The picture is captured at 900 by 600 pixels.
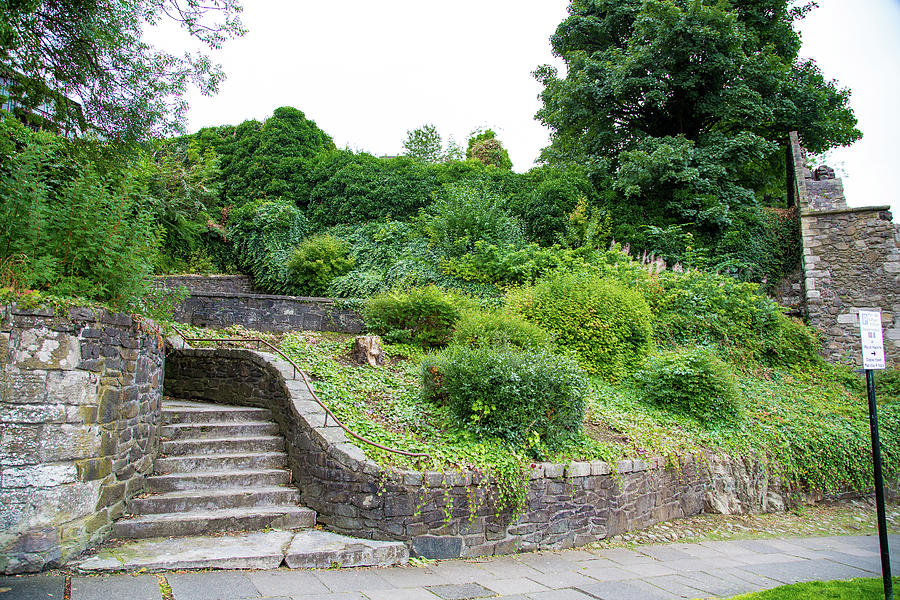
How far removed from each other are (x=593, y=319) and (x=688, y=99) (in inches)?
384

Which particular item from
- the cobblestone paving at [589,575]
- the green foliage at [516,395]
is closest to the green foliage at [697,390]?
the cobblestone paving at [589,575]

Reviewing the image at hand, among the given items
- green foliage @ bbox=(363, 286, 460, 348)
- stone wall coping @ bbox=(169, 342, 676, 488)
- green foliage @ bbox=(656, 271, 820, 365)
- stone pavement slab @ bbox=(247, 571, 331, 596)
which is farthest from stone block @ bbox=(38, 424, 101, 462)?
green foliage @ bbox=(656, 271, 820, 365)

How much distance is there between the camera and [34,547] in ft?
13.2

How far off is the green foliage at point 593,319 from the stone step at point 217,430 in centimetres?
497

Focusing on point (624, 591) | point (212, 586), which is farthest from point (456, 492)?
point (212, 586)

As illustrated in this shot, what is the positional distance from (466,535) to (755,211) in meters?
12.8

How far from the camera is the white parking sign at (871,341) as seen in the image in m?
5.01

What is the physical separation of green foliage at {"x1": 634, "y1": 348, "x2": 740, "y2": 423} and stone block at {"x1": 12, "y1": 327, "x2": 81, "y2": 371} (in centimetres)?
796

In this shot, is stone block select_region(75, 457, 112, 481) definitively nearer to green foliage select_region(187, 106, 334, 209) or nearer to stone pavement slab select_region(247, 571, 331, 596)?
stone pavement slab select_region(247, 571, 331, 596)

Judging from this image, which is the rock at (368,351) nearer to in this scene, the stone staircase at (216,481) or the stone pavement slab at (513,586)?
the stone staircase at (216,481)

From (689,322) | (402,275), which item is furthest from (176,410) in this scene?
(689,322)

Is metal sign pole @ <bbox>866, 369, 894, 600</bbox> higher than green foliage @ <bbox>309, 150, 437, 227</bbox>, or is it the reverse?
green foliage @ <bbox>309, 150, 437, 227</bbox>

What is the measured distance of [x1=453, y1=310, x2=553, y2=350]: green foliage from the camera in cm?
812

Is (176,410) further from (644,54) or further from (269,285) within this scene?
(644,54)
